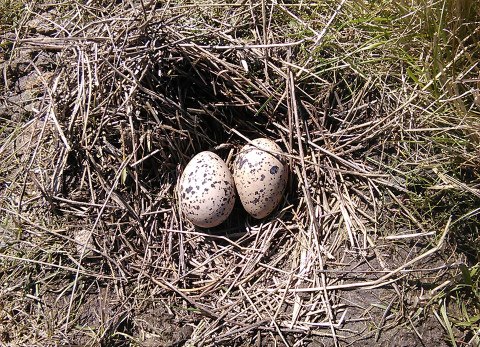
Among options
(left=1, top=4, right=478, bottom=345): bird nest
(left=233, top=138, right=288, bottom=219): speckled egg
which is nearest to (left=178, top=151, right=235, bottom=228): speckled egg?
(left=233, top=138, right=288, bottom=219): speckled egg

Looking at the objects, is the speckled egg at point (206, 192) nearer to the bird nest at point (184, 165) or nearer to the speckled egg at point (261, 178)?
the speckled egg at point (261, 178)

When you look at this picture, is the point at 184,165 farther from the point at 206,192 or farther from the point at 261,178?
the point at 261,178

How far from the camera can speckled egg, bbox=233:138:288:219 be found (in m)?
2.24

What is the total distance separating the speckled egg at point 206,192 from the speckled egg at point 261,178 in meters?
0.09

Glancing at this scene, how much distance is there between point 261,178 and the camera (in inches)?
87.8

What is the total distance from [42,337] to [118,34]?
73.5 inches

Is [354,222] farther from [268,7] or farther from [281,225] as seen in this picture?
[268,7]

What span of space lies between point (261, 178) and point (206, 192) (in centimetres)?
34

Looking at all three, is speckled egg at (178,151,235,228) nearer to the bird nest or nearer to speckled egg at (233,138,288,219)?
speckled egg at (233,138,288,219)

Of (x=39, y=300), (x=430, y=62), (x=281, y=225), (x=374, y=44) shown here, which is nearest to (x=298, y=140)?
(x=281, y=225)

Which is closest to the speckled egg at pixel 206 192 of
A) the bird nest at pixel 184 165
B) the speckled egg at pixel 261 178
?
the speckled egg at pixel 261 178

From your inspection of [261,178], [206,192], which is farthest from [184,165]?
[261,178]

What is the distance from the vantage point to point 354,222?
2.20 meters

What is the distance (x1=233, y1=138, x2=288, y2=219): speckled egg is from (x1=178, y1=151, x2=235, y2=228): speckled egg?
9cm
